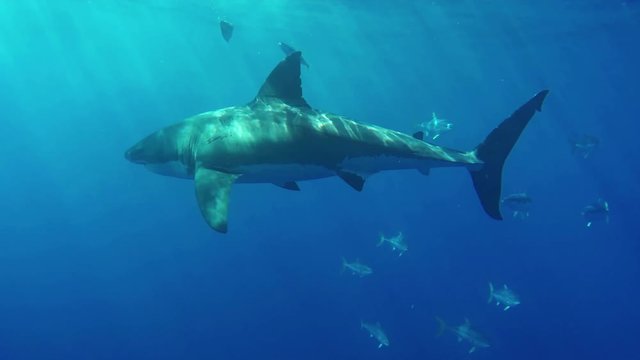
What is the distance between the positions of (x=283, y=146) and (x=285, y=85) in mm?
1223

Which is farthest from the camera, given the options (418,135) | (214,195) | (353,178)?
(418,135)

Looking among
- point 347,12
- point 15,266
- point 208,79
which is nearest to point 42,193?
point 15,266

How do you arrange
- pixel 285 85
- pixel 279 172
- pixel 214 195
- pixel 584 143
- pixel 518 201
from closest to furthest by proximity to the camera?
pixel 214 195 → pixel 279 172 → pixel 285 85 → pixel 518 201 → pixel 584 143

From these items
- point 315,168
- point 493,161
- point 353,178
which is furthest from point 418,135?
point 315,168

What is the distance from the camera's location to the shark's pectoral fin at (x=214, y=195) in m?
6.16

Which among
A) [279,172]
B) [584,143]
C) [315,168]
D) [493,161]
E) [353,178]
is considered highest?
[279,172]

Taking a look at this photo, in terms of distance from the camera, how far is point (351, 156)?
7.59m

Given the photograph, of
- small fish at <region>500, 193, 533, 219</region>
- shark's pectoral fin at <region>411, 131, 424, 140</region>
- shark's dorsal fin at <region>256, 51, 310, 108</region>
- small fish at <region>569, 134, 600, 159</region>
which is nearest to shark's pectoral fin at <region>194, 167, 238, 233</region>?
shark's dorsal fin at <region>256, 51, 310, 108</region>

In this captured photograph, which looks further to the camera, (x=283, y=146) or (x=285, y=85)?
(x=285, y=85)

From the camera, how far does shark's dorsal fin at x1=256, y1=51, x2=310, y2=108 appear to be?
7883 mm

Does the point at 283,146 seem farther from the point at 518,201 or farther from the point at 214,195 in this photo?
the point at 518,201

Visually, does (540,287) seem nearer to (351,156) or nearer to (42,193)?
(351,156)

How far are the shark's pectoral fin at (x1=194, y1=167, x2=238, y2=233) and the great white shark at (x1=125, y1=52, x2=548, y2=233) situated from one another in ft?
0.06

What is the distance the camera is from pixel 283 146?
731 cm
